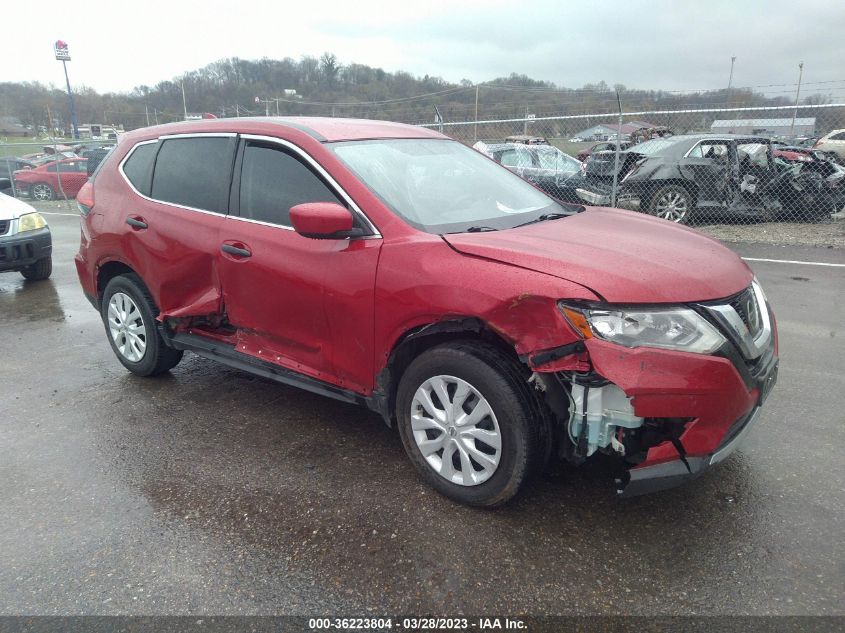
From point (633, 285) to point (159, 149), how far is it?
3321 millimetres

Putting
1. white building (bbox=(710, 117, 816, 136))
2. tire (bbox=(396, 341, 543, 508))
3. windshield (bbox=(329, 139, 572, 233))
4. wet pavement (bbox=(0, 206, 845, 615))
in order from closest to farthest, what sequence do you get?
wet pavement (bbox=(0, 206, 845, 615)), tire (bbox=(396, 341, 543, 508)), windshield (bbox=(329, 139, 572, 233)), white building (bbox=(710, 117, 816, 136))

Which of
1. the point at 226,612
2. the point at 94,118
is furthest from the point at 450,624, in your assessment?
the point at 94,118

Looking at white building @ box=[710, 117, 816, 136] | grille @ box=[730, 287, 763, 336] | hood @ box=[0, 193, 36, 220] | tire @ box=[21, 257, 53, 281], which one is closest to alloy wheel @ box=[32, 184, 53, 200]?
hood @ box=[0, 193, 36, 220]

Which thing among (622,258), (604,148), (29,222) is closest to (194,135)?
(622,258)

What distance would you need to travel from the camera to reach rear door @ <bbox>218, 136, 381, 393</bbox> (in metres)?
2.93

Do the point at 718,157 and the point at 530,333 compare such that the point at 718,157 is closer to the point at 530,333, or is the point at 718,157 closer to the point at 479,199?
the point at 479,199

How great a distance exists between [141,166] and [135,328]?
1.13 meters

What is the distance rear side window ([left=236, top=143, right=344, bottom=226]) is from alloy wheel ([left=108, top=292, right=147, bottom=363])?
139 centimetres

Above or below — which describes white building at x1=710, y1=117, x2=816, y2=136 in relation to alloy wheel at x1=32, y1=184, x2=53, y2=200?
above

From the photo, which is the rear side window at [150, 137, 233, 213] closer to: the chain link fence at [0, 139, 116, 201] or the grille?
the grille

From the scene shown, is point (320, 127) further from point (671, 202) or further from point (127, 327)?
point (671, 202)

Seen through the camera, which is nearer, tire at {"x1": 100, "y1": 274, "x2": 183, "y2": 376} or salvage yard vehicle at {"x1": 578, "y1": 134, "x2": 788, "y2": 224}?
tire at {"x1": 100, "y1": 274, "x2": 183, "y2": 376}

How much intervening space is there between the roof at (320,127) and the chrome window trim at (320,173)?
0.04 metres

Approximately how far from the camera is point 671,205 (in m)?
9.80
